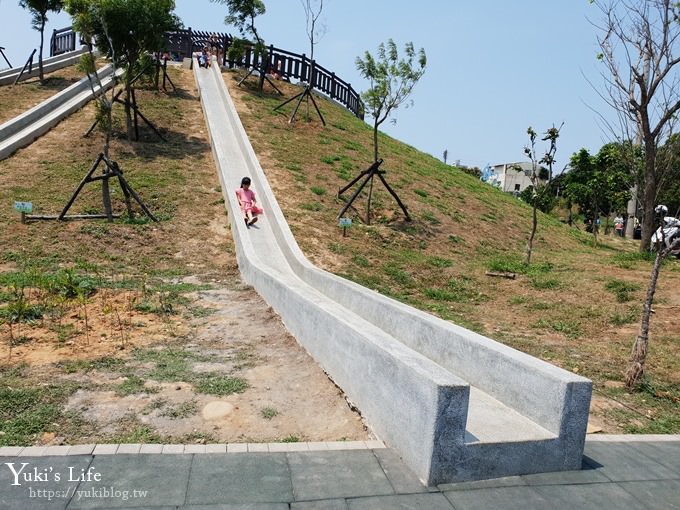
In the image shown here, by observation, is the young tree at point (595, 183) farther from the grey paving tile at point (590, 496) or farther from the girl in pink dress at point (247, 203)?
the grey paving tile at point (590, 496)

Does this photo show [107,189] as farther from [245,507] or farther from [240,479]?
[245,507]

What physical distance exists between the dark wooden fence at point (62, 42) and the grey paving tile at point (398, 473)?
34.1 m

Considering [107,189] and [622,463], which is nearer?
[622,463]

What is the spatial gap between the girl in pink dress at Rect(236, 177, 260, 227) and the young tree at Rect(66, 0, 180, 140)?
4.97m

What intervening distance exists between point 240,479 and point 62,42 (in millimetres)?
35905

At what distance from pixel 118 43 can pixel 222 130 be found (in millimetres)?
5043

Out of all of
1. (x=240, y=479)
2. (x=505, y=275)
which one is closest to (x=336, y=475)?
(x=240, y=479)

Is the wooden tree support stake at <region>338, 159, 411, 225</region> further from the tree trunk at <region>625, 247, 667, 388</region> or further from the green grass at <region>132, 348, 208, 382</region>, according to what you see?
the tree trunk at <region>625, 247, 667, 388</region>

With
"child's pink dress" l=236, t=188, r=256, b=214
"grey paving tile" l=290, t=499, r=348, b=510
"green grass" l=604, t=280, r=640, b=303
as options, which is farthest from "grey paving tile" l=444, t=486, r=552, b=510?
"child's pink dress" l=236, t=188, r=256, b=214

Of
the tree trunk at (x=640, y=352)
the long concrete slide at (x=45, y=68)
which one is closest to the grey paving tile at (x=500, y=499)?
the tree trunk at (x=640, y=352)

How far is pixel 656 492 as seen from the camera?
3.19 m

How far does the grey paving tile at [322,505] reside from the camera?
2811 mm

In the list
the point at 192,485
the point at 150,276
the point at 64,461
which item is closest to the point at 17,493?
the point at 64,461

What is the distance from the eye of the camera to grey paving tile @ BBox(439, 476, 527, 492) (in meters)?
3.13
